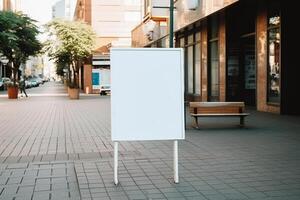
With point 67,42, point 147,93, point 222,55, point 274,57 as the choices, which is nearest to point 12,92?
point 67,42

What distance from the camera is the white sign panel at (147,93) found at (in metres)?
6.81

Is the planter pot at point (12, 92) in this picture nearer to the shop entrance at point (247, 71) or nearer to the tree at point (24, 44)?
the tree at point (24, 44)

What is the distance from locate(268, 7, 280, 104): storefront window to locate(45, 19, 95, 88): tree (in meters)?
21.3

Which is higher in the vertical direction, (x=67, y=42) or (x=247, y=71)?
(x=67, y=42)

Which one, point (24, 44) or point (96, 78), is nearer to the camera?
point (24, 44)

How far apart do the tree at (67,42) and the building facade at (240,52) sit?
9.71m

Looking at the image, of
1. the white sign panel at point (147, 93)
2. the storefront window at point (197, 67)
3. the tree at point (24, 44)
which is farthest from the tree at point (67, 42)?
the white sign panel at point (147, 93)

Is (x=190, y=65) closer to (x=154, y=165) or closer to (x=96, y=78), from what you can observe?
(x=154, y=165)

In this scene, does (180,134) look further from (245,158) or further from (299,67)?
(299,67)

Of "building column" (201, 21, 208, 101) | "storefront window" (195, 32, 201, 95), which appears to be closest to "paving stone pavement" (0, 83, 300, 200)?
"building column" (201, 21, 208, 101)

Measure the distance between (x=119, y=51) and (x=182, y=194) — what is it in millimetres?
2082

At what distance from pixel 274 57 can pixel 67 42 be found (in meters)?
22.6

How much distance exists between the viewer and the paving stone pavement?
638cm

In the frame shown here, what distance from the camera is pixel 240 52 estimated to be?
72.7 feet
